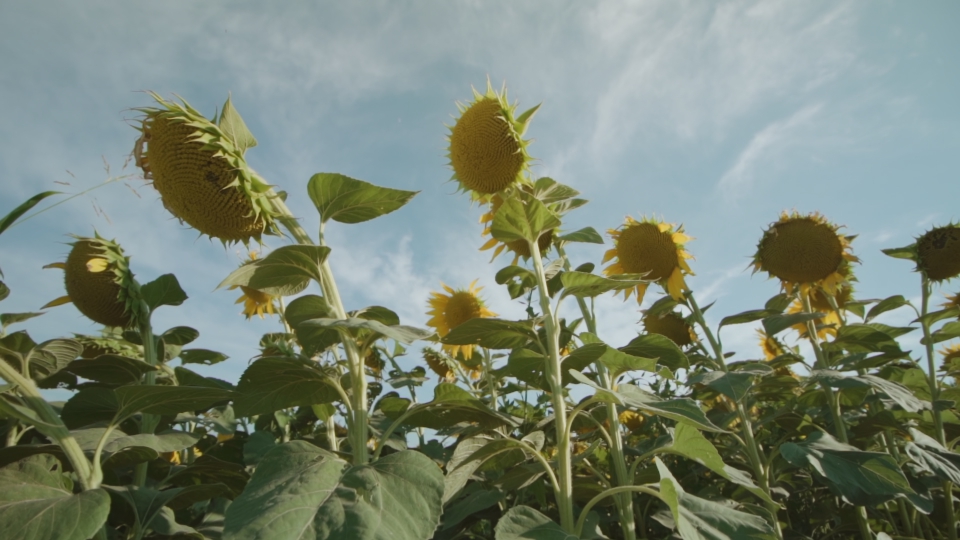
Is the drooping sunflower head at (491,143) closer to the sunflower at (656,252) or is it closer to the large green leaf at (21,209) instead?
the sunflower at (656,252)

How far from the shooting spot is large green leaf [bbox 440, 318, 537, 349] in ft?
6.07

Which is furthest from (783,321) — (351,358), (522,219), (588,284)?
(351,358)

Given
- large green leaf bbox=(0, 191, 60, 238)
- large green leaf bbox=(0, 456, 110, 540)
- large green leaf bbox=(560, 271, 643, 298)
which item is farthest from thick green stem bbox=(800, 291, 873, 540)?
large green leaf bbox=(0, 191, 60, 238)

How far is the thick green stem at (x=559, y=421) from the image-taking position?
1651 millimetres

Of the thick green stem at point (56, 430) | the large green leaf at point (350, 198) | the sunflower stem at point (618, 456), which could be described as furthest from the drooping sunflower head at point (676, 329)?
the thick green stem at point (56, 430)

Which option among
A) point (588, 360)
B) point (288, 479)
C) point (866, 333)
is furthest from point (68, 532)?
point (866, 333)

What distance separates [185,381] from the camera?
2.27 m

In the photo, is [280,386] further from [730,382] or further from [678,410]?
[730,382]

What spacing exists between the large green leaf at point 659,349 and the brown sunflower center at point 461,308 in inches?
87.1

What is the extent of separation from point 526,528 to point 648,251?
2.09m

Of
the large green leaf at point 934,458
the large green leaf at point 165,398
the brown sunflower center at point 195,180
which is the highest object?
the brown sunflower center at point 195,180

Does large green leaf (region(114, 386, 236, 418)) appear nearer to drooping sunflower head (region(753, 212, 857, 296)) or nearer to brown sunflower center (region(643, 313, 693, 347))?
brown sunflower center (region(643, 313, 693, 347))

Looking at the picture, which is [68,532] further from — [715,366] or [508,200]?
[715,366]

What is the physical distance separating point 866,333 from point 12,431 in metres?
3.37
